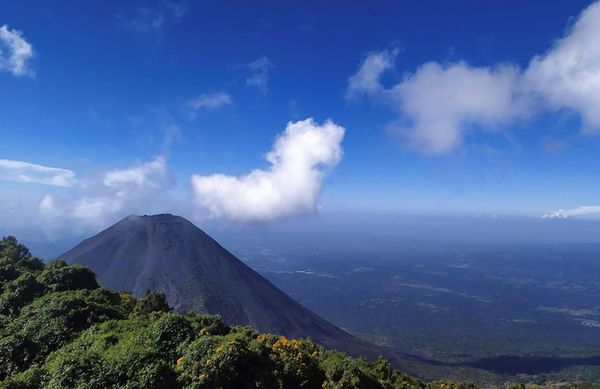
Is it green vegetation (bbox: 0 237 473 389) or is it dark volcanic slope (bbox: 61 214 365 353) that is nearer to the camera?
green vegetation (bbox: 0 237 473 389)

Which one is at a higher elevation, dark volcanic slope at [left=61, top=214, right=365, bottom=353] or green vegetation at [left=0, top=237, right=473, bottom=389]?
green vegetation at [left=0, top=237, right=473, bottom=389]

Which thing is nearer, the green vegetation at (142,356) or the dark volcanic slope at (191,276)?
the green vegetation at (142,356)

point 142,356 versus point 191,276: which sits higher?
point 142,356

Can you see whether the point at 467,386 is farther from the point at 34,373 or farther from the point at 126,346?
the point at 34,373

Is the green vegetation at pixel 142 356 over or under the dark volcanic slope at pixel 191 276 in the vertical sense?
over

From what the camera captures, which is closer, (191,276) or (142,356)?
(142,356)
